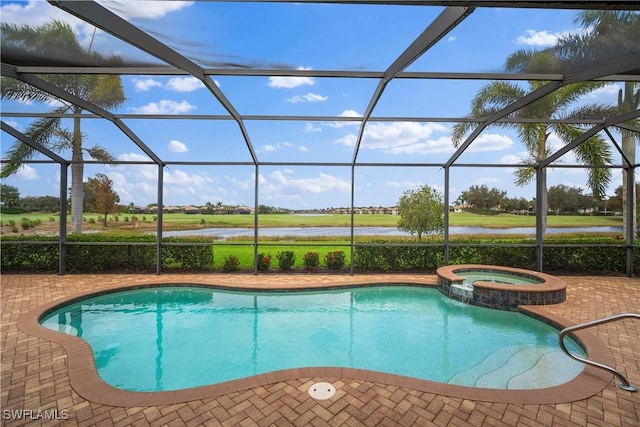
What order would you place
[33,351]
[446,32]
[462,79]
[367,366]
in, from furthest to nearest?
[462,79] → [367,366] → [33,351] → [446,32]

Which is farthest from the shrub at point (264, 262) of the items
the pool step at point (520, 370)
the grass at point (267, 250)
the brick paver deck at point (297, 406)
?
the pool step at point (520, 370)

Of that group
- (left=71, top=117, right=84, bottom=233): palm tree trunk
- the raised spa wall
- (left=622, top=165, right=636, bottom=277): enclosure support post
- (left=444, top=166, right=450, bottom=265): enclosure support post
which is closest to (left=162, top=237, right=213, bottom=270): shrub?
(left=71, top=117, right=84, bottom=233): palm tree trunk

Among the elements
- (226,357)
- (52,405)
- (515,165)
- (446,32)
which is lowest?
(226,357)

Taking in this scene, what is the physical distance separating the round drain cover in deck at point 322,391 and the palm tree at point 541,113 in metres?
5.34

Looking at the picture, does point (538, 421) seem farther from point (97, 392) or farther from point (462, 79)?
point (462, 79)

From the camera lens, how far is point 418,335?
17.5 ft

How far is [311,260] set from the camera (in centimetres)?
927

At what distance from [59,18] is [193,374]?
4793 millimetres

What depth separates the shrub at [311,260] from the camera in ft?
30.3

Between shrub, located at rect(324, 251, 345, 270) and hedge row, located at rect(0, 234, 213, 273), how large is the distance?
3.80 metres

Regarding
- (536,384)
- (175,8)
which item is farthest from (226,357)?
(175,8)

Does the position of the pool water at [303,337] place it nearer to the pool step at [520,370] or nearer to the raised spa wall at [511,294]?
the pool step at [520,370]

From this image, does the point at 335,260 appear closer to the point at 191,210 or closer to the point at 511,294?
the point at 511,294

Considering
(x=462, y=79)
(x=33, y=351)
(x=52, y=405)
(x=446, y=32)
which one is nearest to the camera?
(x=52, y=405)
